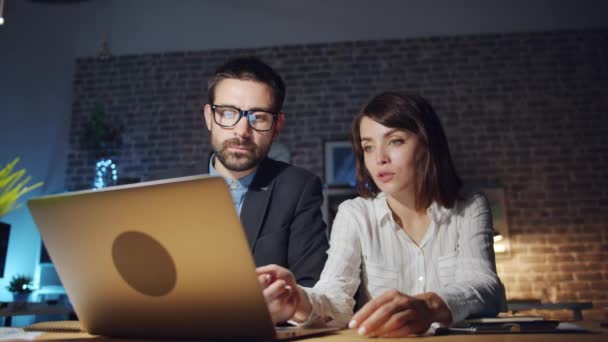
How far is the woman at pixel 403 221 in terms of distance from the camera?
138cm

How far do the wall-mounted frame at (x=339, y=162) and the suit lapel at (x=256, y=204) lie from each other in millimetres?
2940

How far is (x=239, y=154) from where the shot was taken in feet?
5.83

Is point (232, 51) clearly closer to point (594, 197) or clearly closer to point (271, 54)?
point (271, 54)

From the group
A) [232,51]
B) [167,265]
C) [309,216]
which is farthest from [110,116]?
[167,265]

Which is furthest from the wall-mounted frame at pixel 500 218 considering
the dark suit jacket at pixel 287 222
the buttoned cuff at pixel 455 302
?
the buttoned cuff at pixel 455 302

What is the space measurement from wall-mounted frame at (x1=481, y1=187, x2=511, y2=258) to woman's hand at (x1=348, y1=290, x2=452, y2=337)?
156 inches

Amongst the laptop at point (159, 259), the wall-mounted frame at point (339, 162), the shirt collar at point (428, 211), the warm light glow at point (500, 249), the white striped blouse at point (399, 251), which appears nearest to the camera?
the laptop at point (159, 259)

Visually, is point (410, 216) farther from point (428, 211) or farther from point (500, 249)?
point (500, 249)

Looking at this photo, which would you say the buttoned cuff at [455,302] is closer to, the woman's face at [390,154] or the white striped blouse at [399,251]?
the white striped blouse at [399,251]

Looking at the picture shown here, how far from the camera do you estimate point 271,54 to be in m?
5.27

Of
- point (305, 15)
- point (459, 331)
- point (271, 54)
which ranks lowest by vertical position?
point (459, 331)

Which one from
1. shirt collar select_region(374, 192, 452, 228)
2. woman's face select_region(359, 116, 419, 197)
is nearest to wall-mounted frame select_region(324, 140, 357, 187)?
shirt collar select_region(374, 192, 452, 228)

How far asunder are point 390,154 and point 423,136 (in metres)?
0.11

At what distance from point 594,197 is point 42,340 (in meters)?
4.99
